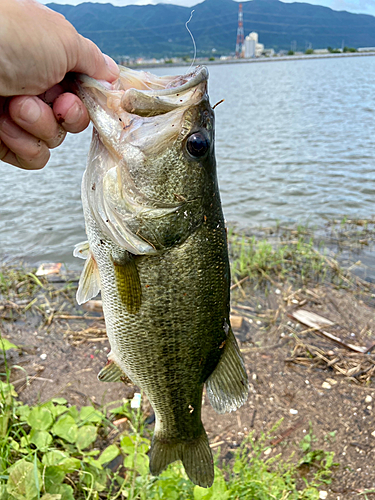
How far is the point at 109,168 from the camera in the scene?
5.28ft

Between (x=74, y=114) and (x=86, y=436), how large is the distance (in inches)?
92.7

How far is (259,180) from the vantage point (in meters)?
11.3

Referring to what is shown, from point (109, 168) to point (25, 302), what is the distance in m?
4.49

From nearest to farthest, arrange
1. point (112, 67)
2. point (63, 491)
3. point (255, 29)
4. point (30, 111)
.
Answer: point (30, 111), point (112, 67), point (63, 491), point (255, 29)

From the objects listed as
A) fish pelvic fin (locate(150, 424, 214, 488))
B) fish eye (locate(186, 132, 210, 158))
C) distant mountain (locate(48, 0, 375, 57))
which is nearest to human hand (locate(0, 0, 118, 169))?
fish eye (locate(186, 132, 210, 158))

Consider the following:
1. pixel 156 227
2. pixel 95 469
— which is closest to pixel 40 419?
pixel 95 469

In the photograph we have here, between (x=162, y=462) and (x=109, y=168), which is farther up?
(x=109, y=168)

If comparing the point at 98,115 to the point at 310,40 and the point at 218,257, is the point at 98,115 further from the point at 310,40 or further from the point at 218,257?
the point at 310,40

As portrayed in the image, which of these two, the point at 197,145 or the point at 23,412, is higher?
the point at 197,145

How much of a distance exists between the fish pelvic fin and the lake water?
5.37m

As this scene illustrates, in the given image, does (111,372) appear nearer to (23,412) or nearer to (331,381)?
(23,412)

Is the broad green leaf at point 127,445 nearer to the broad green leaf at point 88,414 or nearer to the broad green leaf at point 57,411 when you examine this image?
the broad green leaf at point 88,414

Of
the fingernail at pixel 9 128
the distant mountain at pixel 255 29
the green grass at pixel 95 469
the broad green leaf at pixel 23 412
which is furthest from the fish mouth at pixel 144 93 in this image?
the distant mountain at pixel 255 29

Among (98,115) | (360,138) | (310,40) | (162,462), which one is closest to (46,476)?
A: (162,462)
